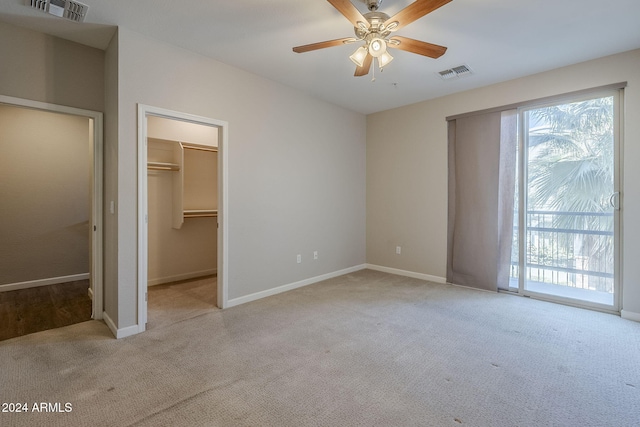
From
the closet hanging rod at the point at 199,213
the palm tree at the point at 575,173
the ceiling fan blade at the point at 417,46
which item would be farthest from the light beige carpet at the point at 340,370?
the ceiling fan blade at the point at 417,46

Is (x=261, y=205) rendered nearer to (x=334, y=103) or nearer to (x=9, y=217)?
(x=334, y=103)

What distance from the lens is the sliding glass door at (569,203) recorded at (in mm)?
3305

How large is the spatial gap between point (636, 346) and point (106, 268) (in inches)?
194

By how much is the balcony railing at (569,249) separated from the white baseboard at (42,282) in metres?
6.45

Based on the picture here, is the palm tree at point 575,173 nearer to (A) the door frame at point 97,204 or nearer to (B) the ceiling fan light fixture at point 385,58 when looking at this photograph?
(B) the ceiling fan light fixture at point 385,58

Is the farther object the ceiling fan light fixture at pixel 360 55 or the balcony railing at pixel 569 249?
the balcony railing at pixel 569 249

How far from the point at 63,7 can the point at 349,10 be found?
2266 mm

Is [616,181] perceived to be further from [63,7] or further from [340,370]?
[63,7]

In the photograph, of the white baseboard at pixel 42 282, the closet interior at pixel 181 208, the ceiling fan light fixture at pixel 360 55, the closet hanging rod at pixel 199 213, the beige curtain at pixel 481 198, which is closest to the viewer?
the ceiling fan light fixture at pixel 360 55

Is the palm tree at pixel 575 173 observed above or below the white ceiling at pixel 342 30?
below

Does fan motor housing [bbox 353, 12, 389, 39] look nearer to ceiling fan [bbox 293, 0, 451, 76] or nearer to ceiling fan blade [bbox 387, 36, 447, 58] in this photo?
ceiling fan [bbox 293, 0, 451, 76]

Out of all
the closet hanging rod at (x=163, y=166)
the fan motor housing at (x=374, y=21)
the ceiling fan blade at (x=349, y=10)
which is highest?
the fan motor housing at (x=374, y=21)

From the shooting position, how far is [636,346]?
8.20 ft

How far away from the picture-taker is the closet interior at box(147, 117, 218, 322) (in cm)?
432
